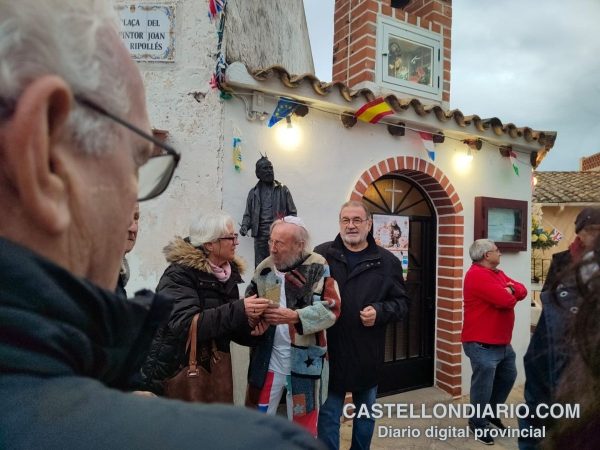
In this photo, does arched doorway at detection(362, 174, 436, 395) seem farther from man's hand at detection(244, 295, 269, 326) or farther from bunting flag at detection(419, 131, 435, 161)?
man's hand at detection(244, 295, 269, 326)

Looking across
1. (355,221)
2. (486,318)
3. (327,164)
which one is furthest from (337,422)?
(327,164)

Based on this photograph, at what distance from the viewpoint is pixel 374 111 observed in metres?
3.71

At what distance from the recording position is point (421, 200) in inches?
185

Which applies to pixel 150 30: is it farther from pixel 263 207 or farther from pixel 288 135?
pixel 263 207

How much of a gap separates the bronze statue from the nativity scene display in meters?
→ 2.41

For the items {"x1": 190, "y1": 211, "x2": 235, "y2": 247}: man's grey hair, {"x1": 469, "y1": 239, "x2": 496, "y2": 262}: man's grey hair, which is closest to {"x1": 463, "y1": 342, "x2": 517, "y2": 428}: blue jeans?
{"x1": 469, "y1": 239, "x2": 496, "y2": 262}: man's grey hair

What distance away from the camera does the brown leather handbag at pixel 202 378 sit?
2061mm

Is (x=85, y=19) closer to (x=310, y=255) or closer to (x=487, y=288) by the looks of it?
(x=310, y=255)

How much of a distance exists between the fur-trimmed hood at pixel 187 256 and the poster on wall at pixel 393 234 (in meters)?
2.42

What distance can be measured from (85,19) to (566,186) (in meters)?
16.2

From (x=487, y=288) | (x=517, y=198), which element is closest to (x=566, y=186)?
(x=517, y=198)

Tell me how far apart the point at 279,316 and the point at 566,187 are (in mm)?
14600

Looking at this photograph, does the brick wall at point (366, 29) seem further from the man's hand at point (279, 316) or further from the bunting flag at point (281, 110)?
the man's hand at point (279, 316)

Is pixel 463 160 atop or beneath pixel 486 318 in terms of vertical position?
atop
